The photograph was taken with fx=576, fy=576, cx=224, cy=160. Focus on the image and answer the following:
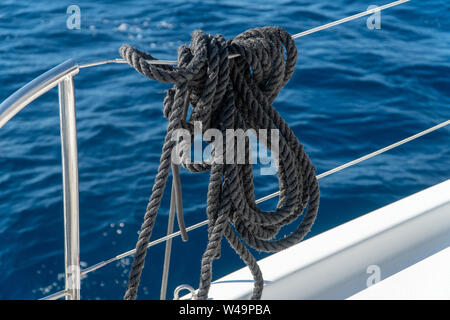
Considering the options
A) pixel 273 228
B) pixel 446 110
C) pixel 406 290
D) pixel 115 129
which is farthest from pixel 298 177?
pixel 446 110

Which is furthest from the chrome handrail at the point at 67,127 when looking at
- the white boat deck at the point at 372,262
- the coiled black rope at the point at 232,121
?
the white boat deck at the point at 372,262

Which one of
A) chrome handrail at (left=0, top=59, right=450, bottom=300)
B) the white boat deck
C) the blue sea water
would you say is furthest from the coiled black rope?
the blue sea water

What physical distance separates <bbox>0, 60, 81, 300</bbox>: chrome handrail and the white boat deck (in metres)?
0.41

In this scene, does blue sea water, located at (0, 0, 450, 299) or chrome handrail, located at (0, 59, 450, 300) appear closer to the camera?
chrome handrail, located at (0, 59, 450, 300)

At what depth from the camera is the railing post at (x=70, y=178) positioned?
119cm

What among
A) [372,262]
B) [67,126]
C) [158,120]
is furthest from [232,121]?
[158,120]

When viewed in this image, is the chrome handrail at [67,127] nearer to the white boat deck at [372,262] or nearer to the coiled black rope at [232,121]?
the coiled black rope at [232,121]

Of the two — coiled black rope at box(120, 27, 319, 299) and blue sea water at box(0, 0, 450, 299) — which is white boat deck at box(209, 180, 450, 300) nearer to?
coiled black rope at box(120, 27, 319, 299)

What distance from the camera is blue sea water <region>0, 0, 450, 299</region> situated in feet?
9.98

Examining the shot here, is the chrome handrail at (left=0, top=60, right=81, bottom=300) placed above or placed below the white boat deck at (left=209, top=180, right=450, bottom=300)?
above

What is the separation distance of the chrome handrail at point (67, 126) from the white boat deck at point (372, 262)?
1.34 feet

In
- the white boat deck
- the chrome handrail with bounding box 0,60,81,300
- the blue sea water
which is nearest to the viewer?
the chrome handrail with bounding box 0,60,81,300

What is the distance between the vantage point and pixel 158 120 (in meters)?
3.99

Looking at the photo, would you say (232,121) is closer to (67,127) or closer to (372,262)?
(67,127)
